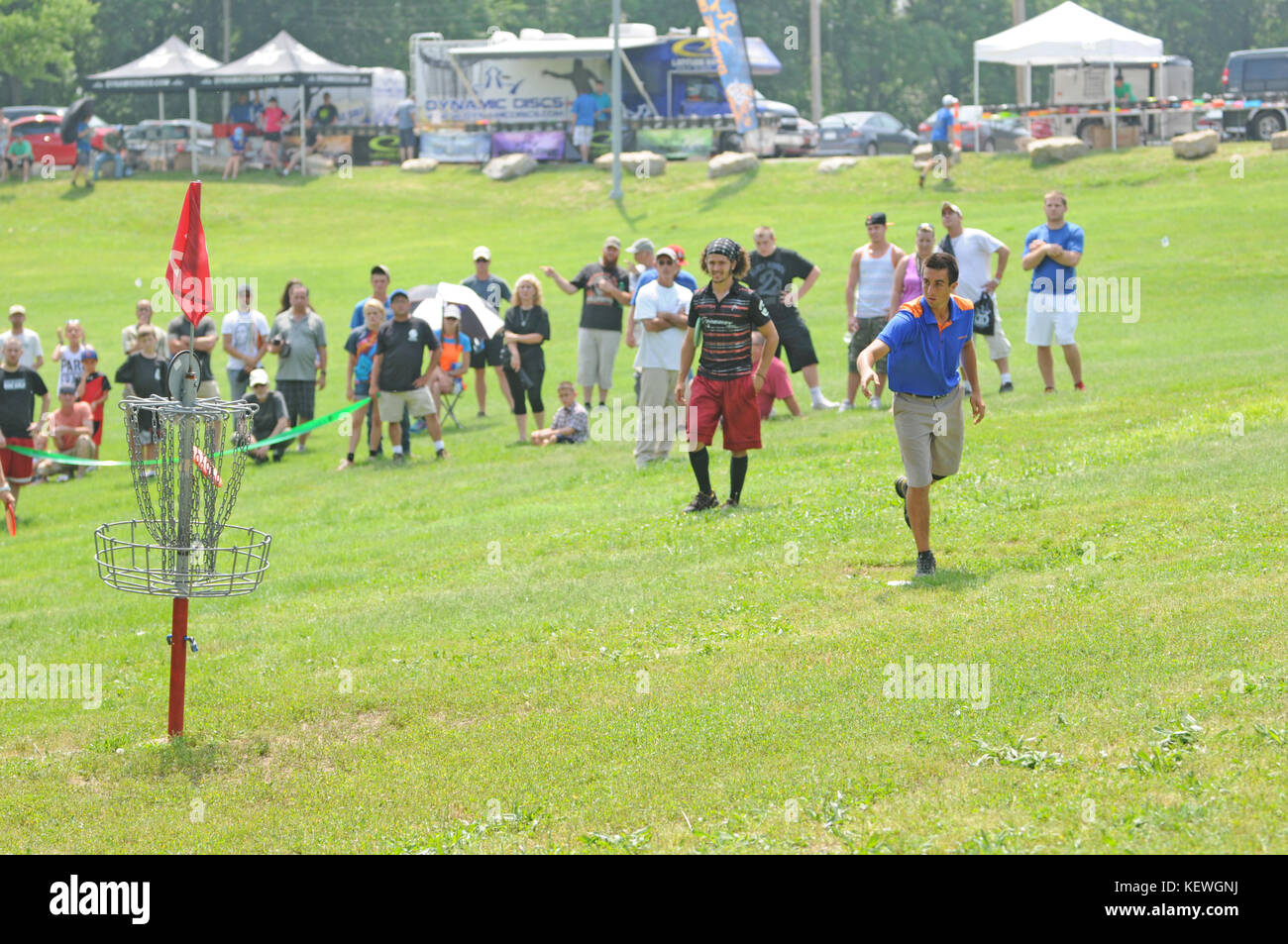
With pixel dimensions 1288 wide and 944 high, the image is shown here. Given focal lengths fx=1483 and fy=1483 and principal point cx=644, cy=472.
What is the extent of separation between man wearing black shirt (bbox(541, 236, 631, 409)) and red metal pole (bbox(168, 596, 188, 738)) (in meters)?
9.25

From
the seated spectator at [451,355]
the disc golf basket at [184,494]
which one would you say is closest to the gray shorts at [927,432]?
the disc golf basket at [184,494]

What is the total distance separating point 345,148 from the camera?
4578 cm

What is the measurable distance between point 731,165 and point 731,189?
1.66 meters

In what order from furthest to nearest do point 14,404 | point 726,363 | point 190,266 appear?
point 14,404 → point 726,363 → point 190,266

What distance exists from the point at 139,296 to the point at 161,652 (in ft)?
76.5

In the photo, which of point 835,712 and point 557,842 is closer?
point 557,842

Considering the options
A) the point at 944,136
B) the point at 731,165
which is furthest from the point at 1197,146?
the point at 731,165

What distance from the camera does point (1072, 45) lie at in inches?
1390

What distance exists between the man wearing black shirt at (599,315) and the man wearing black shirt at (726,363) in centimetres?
477

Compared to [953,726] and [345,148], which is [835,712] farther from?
[345,148]

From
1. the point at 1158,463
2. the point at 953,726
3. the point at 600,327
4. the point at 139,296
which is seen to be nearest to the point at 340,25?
the point at 139,296

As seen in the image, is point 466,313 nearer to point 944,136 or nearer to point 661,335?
point 661,335

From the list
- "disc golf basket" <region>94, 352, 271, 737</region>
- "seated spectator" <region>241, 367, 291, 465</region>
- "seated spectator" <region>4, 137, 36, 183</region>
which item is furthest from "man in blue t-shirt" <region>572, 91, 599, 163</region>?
"disc golf basket" <region>94, 352, 271, 737</region>

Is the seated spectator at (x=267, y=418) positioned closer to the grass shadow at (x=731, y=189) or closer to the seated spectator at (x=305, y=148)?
the grass shadow at (x=731, y=189)
